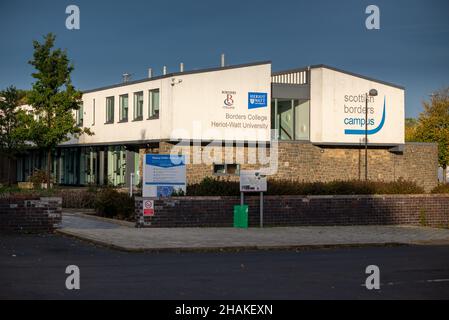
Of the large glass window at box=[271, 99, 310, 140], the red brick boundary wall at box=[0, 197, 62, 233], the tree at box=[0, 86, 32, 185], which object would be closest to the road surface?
the red brick boundary wall at box=[0, 197, 62, 233]

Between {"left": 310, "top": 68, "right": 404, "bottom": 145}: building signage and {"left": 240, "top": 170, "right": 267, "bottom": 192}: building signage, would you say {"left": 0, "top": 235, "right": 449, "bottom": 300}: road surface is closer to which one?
{"left": 240, "top": 170, "right": 267, "bottom": 192}: building signage

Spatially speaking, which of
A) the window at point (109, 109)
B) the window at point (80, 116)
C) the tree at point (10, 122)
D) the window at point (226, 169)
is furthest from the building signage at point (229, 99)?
the tree at point (10, 122)

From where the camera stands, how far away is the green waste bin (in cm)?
2483

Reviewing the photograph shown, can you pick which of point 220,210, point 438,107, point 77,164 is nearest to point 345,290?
point 220,210

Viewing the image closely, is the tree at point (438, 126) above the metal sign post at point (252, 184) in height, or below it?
above

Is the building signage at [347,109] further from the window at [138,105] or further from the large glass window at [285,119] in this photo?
the window at [138,105]

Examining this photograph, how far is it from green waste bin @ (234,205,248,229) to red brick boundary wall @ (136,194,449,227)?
0.29 meters

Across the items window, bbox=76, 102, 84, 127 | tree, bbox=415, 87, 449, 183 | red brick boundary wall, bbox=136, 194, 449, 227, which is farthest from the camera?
tree, bbox=415, 87, 449, 183

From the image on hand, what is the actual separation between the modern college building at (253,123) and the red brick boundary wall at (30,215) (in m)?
19.8

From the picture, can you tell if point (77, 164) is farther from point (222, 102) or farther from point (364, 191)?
point (364, 191)

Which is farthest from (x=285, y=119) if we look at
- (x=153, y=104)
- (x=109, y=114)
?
(x=109, y=114)

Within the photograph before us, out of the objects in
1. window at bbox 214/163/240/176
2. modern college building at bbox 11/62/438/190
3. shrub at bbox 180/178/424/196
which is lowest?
shrub at bbox 180/178/424/196

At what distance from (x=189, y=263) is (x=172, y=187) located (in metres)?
10.7

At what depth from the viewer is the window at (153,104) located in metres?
43.9
